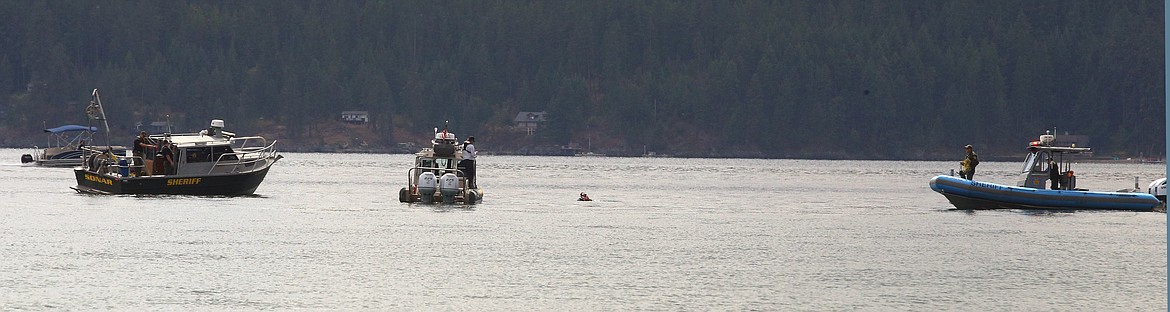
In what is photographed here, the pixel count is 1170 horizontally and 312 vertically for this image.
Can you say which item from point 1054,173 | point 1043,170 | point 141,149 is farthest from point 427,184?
point 1054,173

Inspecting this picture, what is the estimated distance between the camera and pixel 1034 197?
6016 cm

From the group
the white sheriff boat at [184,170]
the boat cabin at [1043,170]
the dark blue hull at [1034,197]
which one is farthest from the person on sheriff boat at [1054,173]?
the white sheriff boat at [184,170]

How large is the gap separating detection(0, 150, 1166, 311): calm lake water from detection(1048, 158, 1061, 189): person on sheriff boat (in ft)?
5.34

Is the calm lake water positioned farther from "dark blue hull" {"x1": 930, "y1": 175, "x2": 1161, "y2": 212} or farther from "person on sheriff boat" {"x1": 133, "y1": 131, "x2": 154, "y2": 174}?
"person on sheriff boat" {"x1": 133, "y1": 131, "x2": 154, "y2": 174}

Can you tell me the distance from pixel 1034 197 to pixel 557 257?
25.0 metres

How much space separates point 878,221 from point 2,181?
51116 mm

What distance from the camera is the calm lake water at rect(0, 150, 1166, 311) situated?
33.1 metres

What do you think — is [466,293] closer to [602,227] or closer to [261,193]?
[602,227]

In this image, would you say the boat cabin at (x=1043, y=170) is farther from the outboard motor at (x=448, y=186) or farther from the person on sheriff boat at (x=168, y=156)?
the person on sheriff boat at (x=168, y=156)

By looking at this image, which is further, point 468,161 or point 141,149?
point 141,149

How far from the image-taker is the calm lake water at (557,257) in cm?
3309

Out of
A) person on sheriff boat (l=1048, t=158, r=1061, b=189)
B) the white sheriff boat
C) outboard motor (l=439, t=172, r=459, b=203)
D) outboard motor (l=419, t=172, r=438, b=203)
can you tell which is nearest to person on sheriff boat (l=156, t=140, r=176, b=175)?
the white sheriff boat

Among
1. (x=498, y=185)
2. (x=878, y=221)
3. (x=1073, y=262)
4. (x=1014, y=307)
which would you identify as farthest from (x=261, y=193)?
(x=1014, y=307)

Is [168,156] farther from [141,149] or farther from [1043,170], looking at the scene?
[1043,170]
